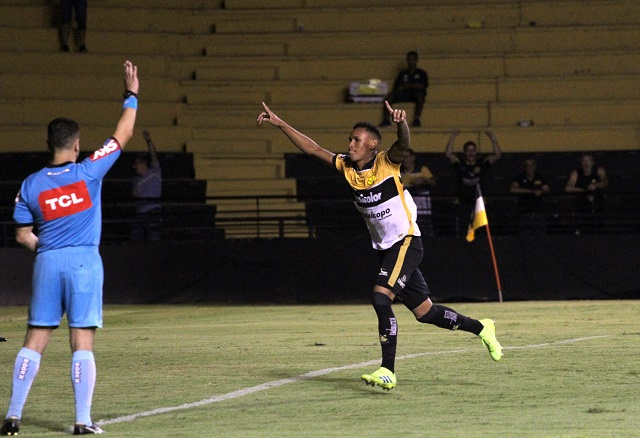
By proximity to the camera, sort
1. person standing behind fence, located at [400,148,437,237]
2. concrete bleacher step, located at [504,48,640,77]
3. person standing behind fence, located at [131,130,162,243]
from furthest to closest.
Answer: concrete bleacher step, located at [504,48,640,77] → person standing behind fence, located at [131,130,162,243] → person standing behind fence, located at [400,148,437,237]

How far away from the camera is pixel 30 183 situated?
6898mm

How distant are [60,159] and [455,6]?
2106cm

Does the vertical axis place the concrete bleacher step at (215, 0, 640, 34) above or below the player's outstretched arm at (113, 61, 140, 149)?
above

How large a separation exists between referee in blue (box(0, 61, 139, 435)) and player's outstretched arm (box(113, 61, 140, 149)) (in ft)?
0.29

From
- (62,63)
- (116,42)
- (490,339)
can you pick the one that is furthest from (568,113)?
→ (490,339)

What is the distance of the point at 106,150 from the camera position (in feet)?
22.9

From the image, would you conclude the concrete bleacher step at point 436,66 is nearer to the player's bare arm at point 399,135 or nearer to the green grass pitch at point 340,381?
the green grass pitch at point 340,381

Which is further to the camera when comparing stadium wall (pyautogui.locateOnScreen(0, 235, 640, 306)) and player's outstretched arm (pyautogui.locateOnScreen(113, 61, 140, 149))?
stadium wall (pyautogui.locateOnScreen(0, 235, 640, 306))

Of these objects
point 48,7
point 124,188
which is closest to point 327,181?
point 124,188

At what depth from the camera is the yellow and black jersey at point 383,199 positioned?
9.07m

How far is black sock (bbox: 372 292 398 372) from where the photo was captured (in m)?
8.83

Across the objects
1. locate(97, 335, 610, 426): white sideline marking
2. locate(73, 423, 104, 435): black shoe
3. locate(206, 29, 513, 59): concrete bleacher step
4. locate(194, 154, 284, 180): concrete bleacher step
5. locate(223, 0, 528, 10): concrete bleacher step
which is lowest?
locate(97, 335, 610, 426): white sideline marking

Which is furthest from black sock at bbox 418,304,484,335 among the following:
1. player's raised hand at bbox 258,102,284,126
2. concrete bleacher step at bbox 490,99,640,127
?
concrete bleacher step at bbox 490,99,640,127

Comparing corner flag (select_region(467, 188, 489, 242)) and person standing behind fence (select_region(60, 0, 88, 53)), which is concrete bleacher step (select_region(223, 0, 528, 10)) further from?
corner flag (select_region(467, 188, 489, 242))
